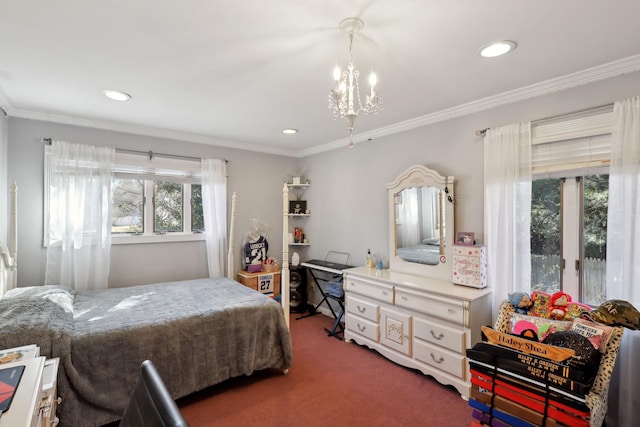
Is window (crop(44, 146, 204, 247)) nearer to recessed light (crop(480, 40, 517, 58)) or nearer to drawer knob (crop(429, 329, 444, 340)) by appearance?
drawer knob (crop(429, 329, 444, 340))

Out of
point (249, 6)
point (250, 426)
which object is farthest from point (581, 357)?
point (249, 6)

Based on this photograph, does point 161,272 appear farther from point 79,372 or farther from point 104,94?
point 104,94

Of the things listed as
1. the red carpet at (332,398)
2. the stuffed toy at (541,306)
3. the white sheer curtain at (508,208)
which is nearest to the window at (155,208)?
the red carpet at (332,398)

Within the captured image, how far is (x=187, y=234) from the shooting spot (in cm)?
374

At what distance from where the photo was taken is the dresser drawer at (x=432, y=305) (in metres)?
2.34

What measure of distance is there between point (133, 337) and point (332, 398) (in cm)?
152

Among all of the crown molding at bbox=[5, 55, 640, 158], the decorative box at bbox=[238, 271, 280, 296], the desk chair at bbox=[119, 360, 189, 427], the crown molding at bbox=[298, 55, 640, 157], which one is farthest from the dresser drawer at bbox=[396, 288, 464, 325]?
the desk chair at bbox=[119, 360, 189, 427]

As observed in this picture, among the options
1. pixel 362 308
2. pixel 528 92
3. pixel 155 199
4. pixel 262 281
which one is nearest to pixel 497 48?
pixel 528 92

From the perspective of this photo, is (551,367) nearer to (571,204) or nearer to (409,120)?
(571,204)

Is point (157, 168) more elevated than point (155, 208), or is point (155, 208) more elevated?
point (157, 168)

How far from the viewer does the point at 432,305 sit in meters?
2.50

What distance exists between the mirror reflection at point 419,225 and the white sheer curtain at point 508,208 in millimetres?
476

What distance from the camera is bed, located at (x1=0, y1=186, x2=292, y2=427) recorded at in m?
1.81

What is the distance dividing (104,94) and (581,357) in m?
3.59
